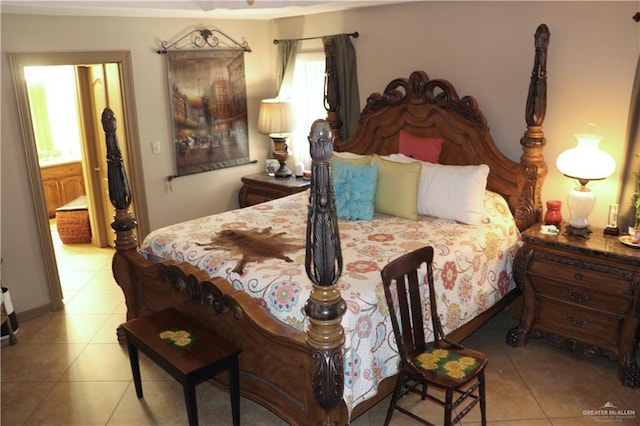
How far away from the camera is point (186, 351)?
259 cm

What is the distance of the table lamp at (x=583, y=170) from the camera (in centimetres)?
316

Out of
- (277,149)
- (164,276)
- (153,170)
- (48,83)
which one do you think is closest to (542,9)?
(277,149)

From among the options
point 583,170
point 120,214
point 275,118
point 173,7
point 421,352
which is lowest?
point 421,352

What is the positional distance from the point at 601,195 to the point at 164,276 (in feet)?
9.53

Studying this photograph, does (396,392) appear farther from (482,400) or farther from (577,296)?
(577,296)

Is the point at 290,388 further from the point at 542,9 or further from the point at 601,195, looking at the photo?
the point at 542,9

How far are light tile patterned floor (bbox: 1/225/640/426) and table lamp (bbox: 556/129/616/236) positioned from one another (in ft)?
2.88

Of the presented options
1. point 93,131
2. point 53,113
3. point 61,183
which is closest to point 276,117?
point 93,131

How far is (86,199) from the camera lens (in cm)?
586

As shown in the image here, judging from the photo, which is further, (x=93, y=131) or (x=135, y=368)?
(x=93, y=131)

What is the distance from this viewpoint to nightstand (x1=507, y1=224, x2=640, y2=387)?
297cm

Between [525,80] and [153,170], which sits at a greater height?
[525,80]

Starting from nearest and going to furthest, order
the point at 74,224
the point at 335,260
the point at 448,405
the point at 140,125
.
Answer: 1. the point at 335,260
2. the point at 448,405
3. the point at 140,125
4. the point at 74,224

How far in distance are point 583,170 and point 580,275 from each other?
65 centimetres
